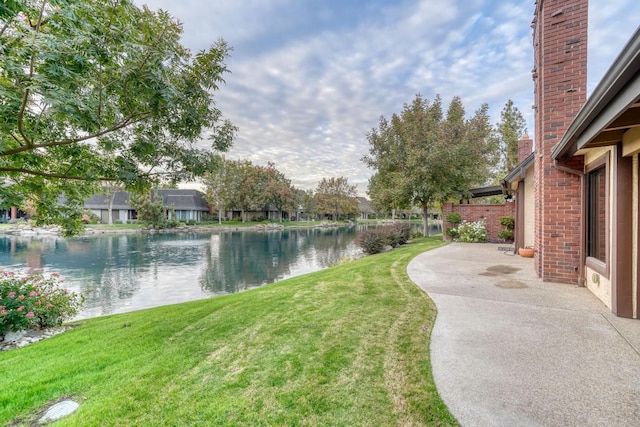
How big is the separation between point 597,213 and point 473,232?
9.09m

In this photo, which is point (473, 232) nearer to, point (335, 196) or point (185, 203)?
point (185, 203)

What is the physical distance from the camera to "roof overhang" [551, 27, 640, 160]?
1.92 metres

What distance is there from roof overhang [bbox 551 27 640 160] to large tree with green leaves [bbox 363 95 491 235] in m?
12.1

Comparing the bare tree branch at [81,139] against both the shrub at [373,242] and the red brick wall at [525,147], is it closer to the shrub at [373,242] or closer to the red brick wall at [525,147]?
the shrub at [373,242]

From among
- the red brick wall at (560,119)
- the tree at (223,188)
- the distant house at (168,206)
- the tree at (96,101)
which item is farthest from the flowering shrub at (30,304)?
the tree at (223,188)

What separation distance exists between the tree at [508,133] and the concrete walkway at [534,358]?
80.0 ft

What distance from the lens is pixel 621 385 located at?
237 cm

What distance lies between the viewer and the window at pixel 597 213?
4.64 meters

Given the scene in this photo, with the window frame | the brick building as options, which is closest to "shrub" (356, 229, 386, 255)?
the brick building

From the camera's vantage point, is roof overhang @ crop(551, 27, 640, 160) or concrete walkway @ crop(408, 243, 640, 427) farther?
concrete walkway @ crop(408, 243, 640, 427)

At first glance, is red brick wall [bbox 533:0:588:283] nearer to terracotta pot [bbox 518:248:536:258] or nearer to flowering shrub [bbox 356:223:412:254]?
terracotta pot [bbox 518:248:536:258]

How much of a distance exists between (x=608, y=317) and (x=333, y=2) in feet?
33.0

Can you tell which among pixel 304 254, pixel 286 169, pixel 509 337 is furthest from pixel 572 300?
pixel 286 169

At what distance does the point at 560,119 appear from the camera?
224 inches
